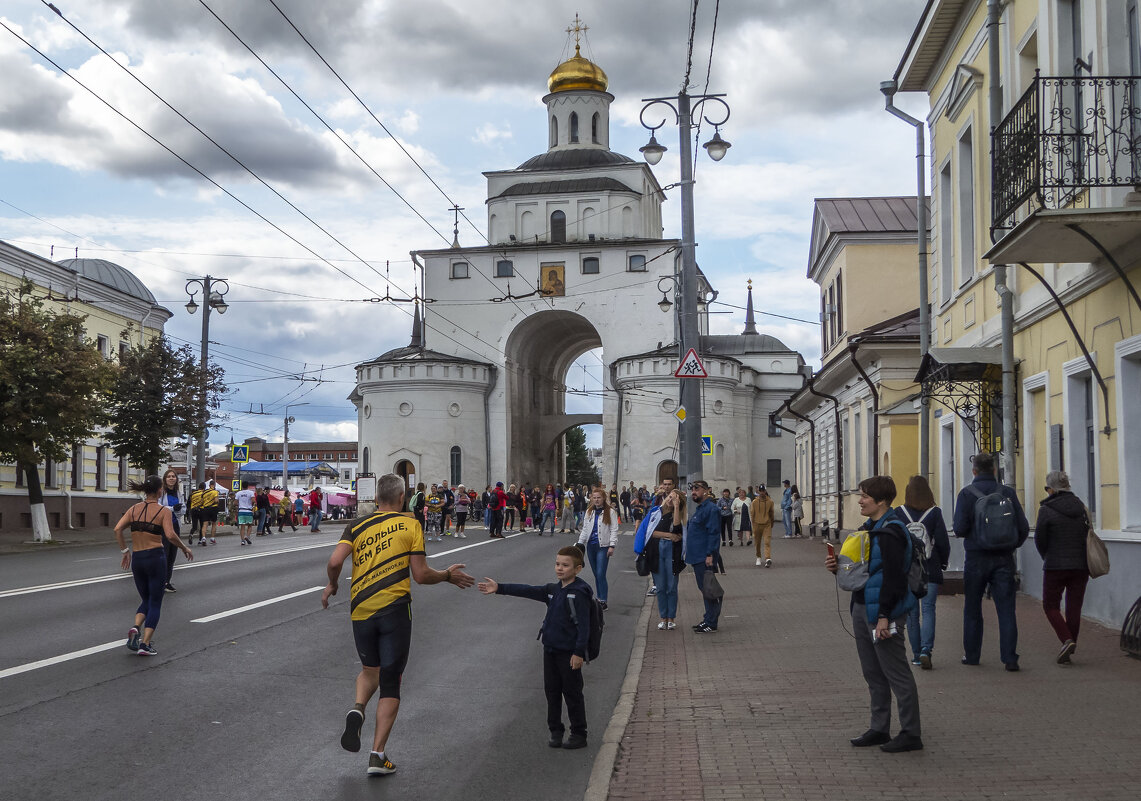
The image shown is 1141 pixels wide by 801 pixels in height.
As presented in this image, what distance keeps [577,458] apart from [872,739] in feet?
405

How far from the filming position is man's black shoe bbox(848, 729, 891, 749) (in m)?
7.23

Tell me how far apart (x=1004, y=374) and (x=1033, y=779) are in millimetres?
9911

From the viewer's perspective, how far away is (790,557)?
27406 mm

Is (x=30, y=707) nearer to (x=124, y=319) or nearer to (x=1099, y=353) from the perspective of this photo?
(x=1099, y=353)

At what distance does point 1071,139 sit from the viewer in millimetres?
11914

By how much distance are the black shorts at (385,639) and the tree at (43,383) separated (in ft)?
76.8

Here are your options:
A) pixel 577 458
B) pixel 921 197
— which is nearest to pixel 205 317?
pixel 921 197

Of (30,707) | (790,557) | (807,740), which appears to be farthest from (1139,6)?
(790,557)

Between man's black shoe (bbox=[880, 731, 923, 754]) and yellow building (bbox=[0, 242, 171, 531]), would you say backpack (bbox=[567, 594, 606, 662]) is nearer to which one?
man's black shoe (bbox=[880, 731, 923, 754])

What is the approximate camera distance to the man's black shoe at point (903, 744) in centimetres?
707

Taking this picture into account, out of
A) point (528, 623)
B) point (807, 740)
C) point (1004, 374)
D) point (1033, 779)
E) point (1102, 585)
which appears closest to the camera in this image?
point (1033, 779)

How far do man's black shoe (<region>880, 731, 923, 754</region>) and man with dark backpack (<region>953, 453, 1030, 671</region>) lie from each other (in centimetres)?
317

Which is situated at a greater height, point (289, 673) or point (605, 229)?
point (605, 229)

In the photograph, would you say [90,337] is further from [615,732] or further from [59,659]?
[615,732]
